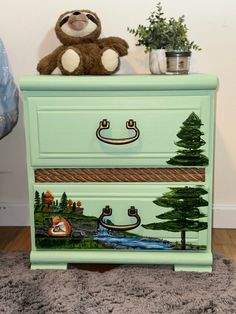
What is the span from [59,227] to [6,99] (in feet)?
1.58

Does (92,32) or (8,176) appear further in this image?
(8,176)

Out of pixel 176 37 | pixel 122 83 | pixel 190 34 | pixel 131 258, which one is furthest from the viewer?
pixel 190 34

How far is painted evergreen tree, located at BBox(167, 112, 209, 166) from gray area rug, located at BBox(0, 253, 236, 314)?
0.35 metres

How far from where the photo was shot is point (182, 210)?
1.29 metres

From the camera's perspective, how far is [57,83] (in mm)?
1224

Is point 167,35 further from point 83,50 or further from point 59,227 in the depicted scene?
point 59,227

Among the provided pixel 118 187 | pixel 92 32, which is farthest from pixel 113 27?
pixel 118 187

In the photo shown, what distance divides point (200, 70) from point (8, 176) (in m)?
0.90

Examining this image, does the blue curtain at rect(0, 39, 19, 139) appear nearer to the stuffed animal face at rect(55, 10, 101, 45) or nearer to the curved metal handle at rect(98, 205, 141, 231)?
the stuffed animal face at rect(55, 10, 101, 45)

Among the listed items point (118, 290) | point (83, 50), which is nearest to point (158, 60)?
point (83, 50)

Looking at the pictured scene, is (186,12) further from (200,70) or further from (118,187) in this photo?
(118,187)

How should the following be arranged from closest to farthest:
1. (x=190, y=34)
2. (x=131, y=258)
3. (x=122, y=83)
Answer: (x=122, y=83)
(x=131, y=258)
(x=190, y=34)

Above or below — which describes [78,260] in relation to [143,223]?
below

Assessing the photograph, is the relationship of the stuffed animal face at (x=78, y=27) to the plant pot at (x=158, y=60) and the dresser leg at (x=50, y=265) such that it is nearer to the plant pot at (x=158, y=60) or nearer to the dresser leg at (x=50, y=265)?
the plant pot at (x=158, y=60)
